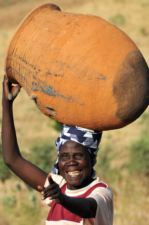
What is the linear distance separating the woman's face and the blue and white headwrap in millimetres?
22

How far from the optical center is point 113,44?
13.2ft

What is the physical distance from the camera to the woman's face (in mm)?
3934

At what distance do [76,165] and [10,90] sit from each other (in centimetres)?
66

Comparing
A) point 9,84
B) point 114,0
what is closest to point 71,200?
point 9,84

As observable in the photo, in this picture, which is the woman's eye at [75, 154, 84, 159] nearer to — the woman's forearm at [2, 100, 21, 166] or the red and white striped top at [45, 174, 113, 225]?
the red and white striped top at [45, 174, 113, 225]

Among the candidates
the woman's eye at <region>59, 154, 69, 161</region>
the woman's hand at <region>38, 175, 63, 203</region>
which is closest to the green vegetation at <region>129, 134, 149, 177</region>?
the woman's eye at <region>59, 154, 69, 161</region>

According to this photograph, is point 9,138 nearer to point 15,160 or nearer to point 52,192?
point 15,160

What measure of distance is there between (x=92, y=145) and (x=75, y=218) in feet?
1.11

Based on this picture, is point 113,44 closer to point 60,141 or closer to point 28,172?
point 60,141

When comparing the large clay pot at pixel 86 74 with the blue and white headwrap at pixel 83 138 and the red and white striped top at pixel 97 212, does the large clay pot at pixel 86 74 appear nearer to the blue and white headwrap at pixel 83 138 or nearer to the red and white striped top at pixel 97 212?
the blue and white headwrap at pixel 83 138

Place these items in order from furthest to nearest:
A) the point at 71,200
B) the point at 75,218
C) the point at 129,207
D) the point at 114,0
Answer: the point at 114,0, the point at 129,207, the point at 75,218, the point at 71,200

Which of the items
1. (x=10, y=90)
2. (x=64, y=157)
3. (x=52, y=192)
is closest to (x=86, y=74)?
(x=64, y=157)

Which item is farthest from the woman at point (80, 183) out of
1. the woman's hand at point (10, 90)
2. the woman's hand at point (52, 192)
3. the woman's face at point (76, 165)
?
the woman's hand at point (10, 90)

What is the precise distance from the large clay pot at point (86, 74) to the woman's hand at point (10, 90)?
157 mm
